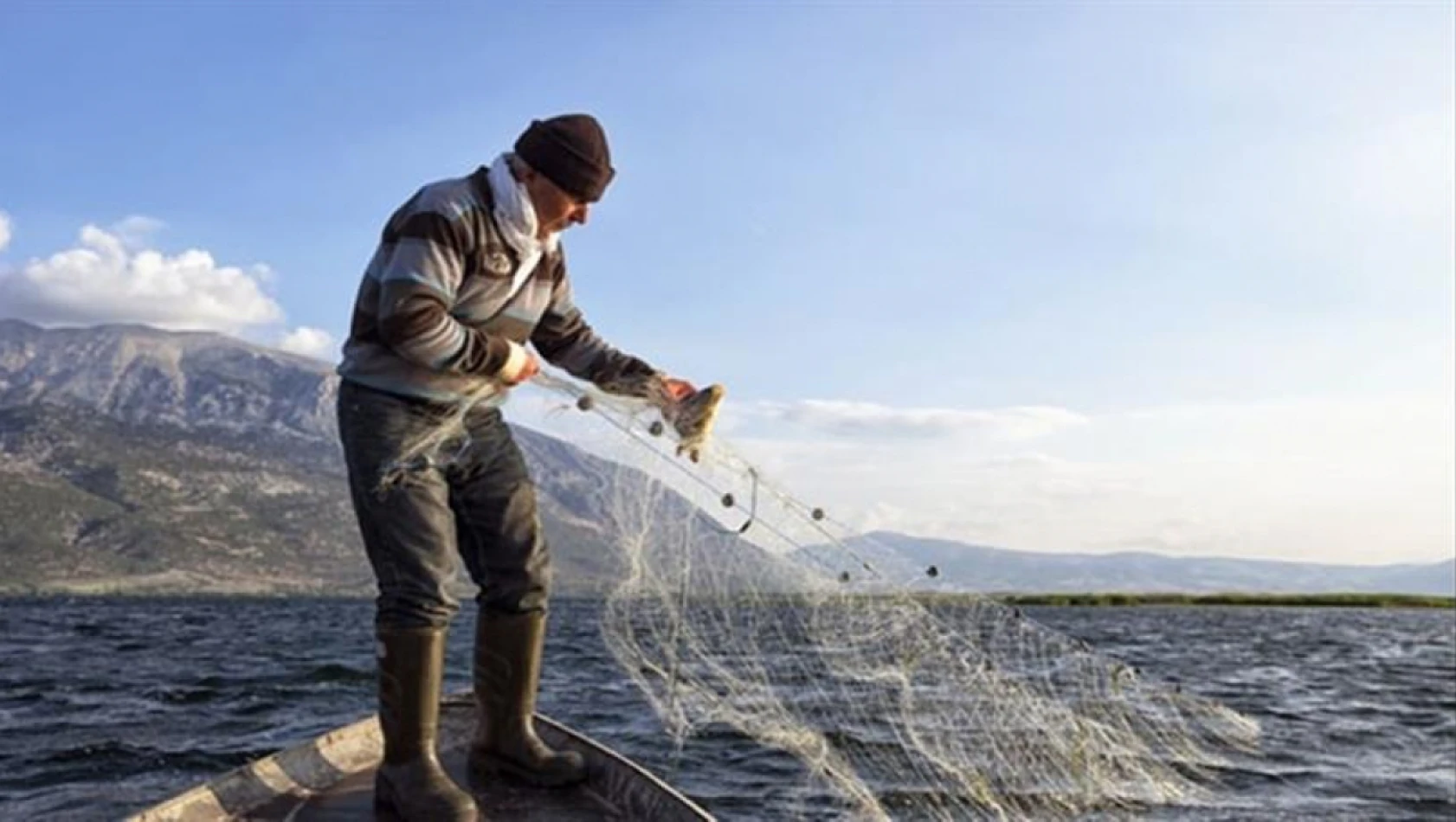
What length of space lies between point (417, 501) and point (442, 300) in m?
0.89

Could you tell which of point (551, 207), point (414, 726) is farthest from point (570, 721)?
point (551, 207)

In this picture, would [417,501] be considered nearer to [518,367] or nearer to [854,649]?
[518,367]

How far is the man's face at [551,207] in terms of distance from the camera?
579 cm

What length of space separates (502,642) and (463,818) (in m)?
0.97

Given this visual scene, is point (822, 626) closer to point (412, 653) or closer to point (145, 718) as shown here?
point (412, 653)

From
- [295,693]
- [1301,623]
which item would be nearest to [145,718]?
[295,693]

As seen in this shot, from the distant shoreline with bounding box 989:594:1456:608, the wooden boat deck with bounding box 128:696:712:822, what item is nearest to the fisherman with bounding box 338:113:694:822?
the wooden boat deck with bounding box 128:696:712:822

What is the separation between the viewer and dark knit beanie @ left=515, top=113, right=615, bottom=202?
5.69 metres

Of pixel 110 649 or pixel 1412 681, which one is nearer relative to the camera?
pixel 1412 681

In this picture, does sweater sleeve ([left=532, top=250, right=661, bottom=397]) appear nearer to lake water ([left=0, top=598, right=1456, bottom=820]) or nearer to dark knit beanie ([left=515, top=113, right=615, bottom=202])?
dark knit beanie ([left=515, top=113, right=615, bottom=202])

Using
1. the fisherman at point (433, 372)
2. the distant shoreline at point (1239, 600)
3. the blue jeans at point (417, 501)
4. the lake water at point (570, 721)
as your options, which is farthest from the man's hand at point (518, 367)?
the distant shoreline at point (1239, 600)

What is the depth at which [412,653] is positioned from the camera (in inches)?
226

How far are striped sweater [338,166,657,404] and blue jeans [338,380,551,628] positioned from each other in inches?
4.5

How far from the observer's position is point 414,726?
19.0ft
